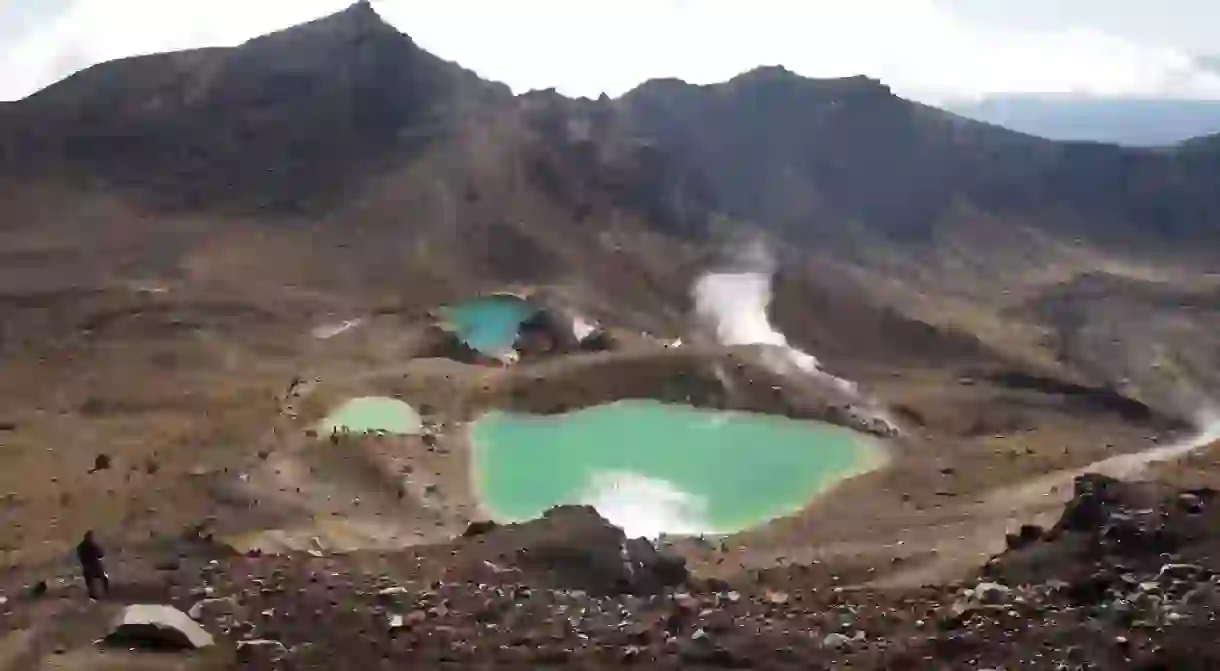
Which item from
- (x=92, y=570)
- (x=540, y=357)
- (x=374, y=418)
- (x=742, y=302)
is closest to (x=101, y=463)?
(x=374, y=418)

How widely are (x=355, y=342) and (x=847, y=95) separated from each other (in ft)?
403

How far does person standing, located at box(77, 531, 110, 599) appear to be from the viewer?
21859 millimetres

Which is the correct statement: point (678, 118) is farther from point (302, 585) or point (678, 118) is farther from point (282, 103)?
point (302, 585)

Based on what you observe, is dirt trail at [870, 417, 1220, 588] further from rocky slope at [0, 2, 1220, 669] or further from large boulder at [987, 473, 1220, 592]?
large boulder at [987, 473, 1220, 592]

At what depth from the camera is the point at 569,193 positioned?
487ft

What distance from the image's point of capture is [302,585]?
21109mm

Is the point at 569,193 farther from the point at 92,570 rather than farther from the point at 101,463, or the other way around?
the point at 92,570

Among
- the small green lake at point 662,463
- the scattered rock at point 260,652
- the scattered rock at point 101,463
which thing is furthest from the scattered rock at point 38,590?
the scattered rock at point 101,463

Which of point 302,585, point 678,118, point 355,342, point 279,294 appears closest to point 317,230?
point 279,294

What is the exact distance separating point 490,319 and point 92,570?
3287 inches

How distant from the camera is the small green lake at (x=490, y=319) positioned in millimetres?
95250

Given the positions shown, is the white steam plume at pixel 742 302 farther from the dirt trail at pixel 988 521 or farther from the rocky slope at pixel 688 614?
the rocky slope at pixel 688 614

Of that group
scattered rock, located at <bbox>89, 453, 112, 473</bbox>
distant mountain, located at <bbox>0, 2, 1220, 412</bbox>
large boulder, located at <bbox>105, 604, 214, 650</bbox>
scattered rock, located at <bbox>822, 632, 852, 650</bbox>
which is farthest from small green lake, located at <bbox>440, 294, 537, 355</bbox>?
scattered rock, located at <bbox>822, 632, 852, 650</bbox>

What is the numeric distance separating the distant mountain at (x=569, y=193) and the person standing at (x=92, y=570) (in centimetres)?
8319
